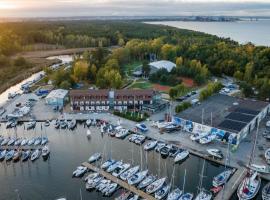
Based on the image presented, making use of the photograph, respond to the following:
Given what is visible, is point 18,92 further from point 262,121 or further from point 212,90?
point 262,121

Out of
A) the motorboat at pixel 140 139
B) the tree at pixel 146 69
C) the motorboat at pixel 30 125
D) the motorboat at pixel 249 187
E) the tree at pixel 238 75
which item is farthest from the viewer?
the tree at pixel 146 69

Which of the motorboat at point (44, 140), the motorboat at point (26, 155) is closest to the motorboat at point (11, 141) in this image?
the motorboat at point (26, 155)

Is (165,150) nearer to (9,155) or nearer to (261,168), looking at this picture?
(261,168)

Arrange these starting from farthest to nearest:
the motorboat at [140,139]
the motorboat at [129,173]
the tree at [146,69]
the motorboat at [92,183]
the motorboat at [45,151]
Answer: the tree at [146,69] → the motorboat at [140,139] → the motorboat at [45,151] → the motorboat at [129,173] → the motorboat at [92,183]

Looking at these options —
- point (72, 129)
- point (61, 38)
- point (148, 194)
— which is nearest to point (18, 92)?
point (72, 129)

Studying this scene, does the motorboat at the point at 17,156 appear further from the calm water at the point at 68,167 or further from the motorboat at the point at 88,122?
the motorboat at the point at 88,122

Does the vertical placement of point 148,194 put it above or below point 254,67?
below

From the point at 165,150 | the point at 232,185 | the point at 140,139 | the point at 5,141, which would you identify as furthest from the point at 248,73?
the point at 5,141
